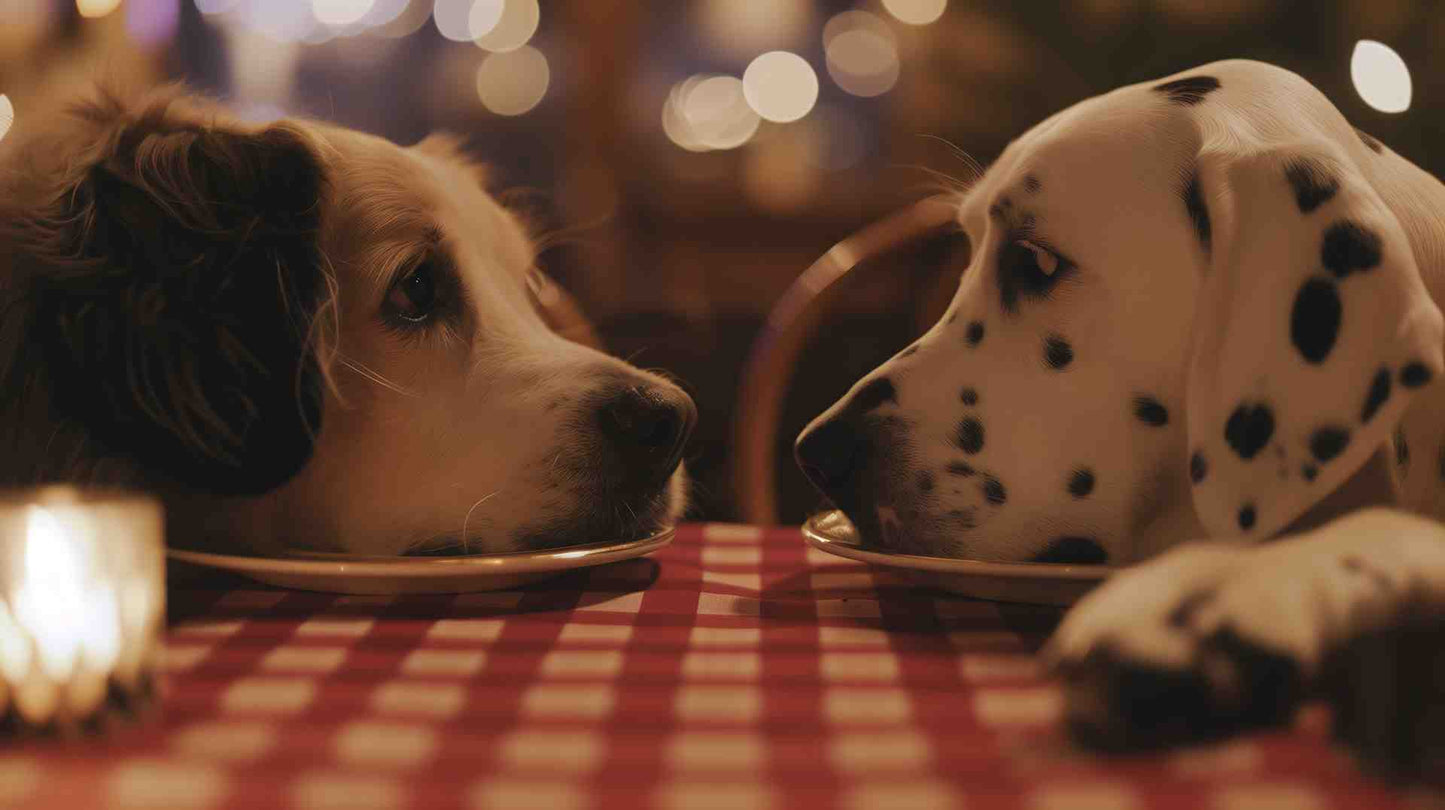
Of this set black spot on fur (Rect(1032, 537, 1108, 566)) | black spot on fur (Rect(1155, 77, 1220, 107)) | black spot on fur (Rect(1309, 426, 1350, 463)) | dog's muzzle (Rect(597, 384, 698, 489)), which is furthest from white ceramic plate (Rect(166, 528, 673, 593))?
black spot on fur (Rect(1155, 77, 1220, 107))

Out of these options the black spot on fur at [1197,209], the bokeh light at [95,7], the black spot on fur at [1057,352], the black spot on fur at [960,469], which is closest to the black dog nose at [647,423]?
the black spot on fur at [960,469]

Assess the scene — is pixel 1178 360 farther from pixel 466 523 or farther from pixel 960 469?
pixel 466 523

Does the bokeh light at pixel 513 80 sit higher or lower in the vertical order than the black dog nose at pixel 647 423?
higher

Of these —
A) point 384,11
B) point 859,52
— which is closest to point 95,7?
point 384,11

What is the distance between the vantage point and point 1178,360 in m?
1.41

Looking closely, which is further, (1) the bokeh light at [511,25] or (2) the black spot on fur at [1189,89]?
(1) the bokeh light at [511,25]

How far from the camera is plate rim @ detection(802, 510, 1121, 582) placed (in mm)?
1283

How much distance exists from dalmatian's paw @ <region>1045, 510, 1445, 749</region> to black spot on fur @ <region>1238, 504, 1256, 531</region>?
280 millimetres

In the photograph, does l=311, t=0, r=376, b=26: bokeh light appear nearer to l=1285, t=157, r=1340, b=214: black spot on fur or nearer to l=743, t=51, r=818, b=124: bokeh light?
l=743, t=51, r=818, b=124: bokeh light

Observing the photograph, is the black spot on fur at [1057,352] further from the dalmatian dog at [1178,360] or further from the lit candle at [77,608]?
the lit candle at [77,608]

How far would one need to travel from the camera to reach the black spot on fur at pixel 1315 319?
1200 millimetres

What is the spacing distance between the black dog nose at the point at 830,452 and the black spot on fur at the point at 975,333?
0.67 ft

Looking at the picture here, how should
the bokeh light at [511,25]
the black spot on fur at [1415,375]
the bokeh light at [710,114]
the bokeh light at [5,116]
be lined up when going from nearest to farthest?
the black spot on fur at [1415,375]
the bokeh light at [5,116]
the bokeh light at [511,25]
the bokeh light at [710,114]

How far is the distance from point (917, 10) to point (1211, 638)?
630cm
